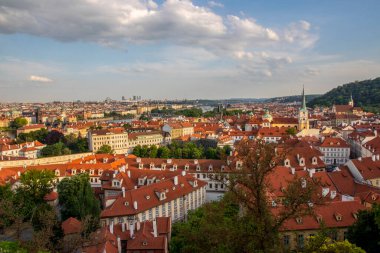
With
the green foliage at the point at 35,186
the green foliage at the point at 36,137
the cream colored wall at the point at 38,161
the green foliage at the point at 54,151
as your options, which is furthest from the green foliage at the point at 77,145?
the green foliage at the point at 35,186

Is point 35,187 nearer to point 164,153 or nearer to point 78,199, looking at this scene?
point 78,199

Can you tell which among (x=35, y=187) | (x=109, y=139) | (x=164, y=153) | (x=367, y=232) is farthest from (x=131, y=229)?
(x=109, y=139)

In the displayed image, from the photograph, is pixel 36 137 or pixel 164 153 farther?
pixel 36 137

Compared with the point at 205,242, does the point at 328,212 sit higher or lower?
lower

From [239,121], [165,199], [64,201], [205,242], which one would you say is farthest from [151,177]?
[239,121]

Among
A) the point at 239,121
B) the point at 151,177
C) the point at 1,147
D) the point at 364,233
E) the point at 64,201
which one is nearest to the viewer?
the point at 364,233

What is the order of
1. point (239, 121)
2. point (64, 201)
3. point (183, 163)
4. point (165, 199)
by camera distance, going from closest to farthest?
point (165, 199) → point (64, 201) → point (183, 163) → point (239, 121)

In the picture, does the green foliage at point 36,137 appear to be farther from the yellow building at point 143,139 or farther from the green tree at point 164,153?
the green tree at point 164,153

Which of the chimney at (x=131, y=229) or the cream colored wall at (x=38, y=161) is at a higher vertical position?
the chimney at (x=131, y=229)

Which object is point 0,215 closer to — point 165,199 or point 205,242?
point 165,199
